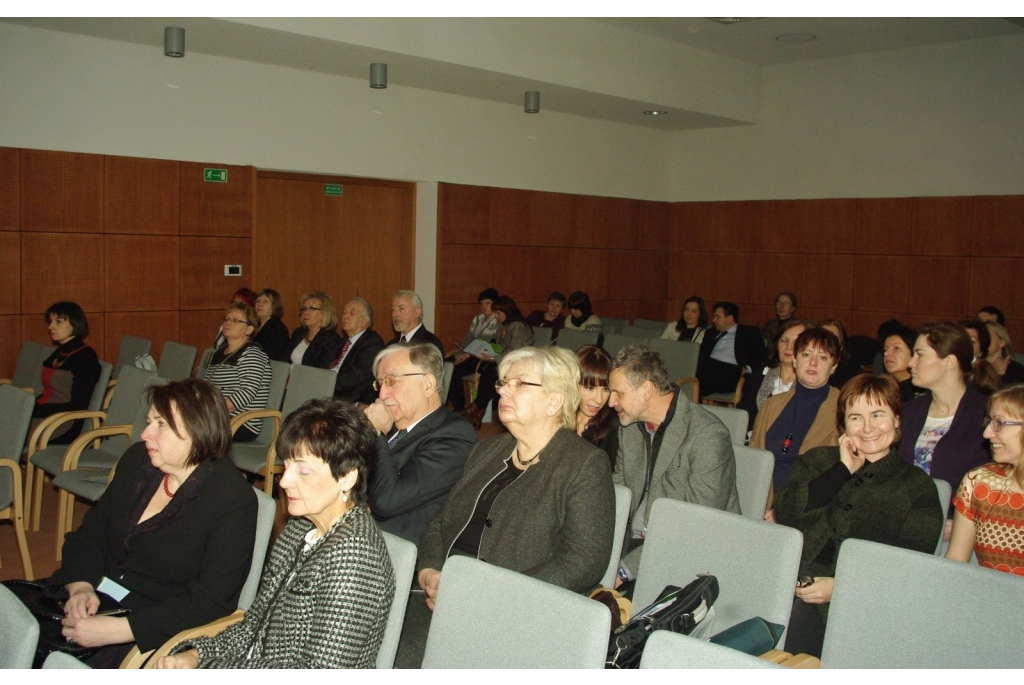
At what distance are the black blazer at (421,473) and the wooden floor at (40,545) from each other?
82.3 inches

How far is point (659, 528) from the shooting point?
108 inches

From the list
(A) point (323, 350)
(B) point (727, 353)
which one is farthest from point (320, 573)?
(B) point (727, 353)

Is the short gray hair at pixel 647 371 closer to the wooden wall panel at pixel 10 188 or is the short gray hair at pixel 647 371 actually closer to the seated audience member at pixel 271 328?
the seated audience member at pixel 271 328

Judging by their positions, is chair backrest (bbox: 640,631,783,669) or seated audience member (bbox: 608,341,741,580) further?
seated audience member (bbox: 608,341,741,580)

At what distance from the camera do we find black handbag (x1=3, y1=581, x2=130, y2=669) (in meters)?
2.63

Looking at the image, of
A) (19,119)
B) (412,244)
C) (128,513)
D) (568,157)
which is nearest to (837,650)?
(128,513)

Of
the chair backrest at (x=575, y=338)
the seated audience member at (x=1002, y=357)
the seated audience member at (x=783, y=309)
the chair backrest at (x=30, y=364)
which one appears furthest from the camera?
the seated audience member at (x=783, y=309)

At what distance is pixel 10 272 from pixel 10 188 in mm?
669

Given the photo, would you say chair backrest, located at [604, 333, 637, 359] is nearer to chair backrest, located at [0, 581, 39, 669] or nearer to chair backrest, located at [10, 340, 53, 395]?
chair backrest, located at [10, 340, 53, 395]

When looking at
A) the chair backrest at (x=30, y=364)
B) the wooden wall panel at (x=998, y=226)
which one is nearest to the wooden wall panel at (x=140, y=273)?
the chair backrest at (x=30, y=364)

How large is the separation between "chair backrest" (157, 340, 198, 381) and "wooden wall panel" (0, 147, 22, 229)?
1971 mm

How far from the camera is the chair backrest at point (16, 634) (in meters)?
1.71

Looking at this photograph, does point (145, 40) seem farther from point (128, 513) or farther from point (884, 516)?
point (884, 516)

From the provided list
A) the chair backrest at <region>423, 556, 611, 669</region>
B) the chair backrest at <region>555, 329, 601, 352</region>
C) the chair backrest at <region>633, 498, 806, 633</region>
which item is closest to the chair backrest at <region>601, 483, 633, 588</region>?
the chair backrest at <region>633, 498, 806, 633</region>
